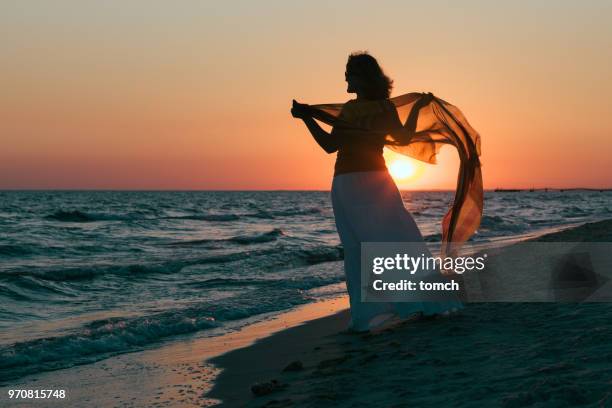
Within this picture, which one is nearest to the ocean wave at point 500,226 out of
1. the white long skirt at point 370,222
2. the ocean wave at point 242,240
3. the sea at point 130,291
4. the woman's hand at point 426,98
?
the ocean wave at point 242,240

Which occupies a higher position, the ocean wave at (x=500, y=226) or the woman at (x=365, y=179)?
the woman at (x=365, y=179)

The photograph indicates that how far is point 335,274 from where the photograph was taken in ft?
Result: 42.3

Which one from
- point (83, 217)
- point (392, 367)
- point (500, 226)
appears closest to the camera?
point (392, 367)

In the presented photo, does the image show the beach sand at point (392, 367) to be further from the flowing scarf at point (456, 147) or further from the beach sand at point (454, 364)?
the flowing scarf at point (456, 147)

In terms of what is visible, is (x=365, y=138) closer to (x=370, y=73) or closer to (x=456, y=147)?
(x=370, y=73)

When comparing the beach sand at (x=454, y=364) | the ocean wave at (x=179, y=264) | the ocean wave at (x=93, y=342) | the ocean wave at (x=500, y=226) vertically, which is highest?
the beach sand at (x=454, y=364)

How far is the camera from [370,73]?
538cm

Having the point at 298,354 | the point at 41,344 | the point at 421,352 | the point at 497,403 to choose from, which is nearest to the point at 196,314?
the point at 41,344

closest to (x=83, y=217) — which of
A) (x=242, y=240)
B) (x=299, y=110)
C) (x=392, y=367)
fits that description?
(x=242, y=240)

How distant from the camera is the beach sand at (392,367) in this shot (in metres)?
3.45

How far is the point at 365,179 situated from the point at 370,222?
351 mm

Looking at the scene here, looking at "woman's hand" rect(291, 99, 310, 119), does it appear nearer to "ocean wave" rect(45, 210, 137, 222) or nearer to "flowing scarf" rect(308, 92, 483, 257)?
"flowing scarf" rect(308, 92, 483, 257)

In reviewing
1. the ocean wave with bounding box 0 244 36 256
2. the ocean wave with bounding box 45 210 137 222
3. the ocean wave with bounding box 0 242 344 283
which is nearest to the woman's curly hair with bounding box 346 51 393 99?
the ocean wave with bounding box 0 242 344 283

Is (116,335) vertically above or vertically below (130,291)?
above
